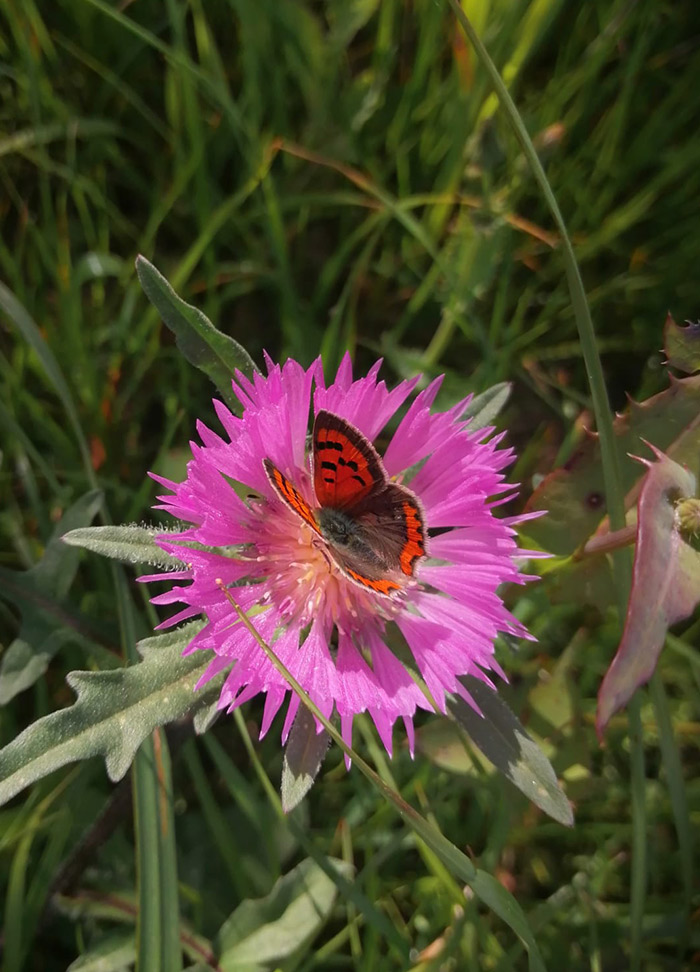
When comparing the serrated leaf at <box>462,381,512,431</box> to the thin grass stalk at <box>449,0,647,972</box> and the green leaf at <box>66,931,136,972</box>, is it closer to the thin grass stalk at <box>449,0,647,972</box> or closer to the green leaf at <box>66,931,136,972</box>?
the thin grass stalk at <box>449,0,647,972</box>

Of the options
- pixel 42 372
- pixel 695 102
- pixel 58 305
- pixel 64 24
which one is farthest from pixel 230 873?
pixel 695 102

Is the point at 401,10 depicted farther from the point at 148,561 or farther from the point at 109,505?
the point at 148,561

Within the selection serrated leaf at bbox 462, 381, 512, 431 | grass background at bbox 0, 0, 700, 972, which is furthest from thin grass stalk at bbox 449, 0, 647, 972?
grass background at bbox 0, 0, 700, 972

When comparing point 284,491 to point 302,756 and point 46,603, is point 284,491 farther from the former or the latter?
point 46,603

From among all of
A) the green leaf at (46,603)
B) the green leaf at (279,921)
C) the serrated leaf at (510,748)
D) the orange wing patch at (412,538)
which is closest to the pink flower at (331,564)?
the orange wing patch at (412,538)

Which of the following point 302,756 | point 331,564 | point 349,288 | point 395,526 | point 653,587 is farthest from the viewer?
point 349,288

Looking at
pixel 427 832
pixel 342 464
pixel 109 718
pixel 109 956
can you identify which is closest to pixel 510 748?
pixel 427 832
